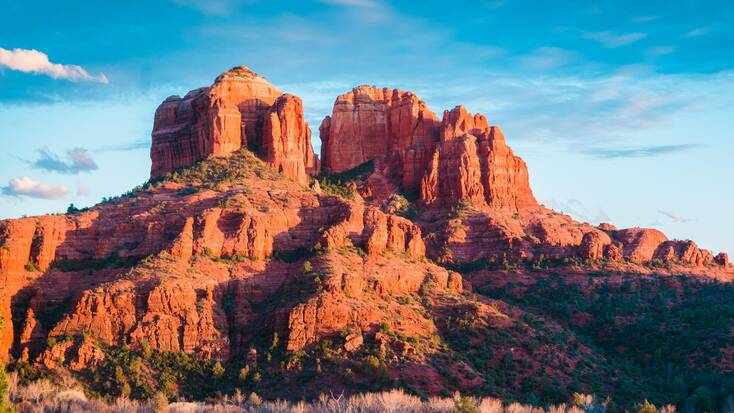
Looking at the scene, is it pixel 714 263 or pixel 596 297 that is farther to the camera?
pixel 714 263

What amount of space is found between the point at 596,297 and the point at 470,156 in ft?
83.6

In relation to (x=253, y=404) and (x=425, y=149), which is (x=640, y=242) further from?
(x=253, y=404)

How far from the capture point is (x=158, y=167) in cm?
14075

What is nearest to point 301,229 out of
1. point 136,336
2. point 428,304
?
point 428,304

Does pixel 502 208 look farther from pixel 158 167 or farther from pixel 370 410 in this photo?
A: pixel 370 410

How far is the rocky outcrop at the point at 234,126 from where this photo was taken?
134375 millimetres

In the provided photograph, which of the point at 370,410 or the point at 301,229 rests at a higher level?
the point at 301,229

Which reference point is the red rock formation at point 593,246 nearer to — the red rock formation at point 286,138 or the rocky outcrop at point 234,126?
the red rock formation at point 286,138

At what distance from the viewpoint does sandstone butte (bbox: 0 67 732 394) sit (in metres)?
104

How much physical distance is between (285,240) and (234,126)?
71.0 feet

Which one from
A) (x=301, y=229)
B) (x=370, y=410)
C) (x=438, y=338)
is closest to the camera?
(x=370, y=410)

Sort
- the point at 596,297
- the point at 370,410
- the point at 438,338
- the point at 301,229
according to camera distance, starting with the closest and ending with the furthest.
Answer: the point at 370,410
the point at 438,338
the point at 301,229
the point at 596,297

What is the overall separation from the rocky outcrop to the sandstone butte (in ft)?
0.58

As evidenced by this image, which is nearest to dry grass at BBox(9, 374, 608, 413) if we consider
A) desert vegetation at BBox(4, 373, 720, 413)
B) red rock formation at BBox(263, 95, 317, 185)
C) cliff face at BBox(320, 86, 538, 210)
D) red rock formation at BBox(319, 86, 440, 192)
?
desert vegetation at BBox(4, 373, 720, 413)
